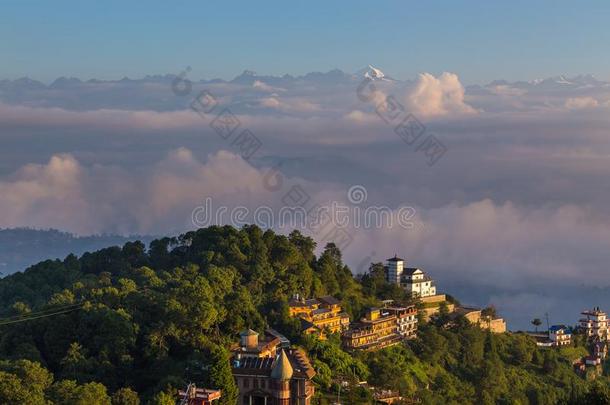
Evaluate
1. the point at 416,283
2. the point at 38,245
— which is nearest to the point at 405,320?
the point at 416,283

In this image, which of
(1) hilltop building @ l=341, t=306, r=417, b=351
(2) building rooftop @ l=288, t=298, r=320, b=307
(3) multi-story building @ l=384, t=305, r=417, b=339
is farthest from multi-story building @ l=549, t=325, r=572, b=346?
(2) building rooftop @ l=288, t=298, r=320, b=307

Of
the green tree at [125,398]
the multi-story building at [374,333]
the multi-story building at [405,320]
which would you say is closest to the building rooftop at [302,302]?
the multi-story building at [374,333]

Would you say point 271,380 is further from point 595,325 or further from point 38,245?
point 38,245

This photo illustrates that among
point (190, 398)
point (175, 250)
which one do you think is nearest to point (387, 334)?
point (175, 250)

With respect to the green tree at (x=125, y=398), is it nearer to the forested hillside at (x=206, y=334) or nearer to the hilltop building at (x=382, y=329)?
the forested hillside at (x=206, y=334)

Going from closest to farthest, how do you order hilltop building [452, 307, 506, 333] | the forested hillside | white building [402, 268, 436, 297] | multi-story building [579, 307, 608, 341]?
the forested hillside
hilltop building [452, 307, 506, 333]
white building [402, 268, 436, 297]
multi-story building [579, 307, 608, 341]

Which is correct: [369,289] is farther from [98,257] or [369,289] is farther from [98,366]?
[98,366]

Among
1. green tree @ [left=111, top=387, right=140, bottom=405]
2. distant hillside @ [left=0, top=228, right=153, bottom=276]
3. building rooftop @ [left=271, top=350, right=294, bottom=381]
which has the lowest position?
green tree @ [left=111, top=387, right=140, bottom=405]

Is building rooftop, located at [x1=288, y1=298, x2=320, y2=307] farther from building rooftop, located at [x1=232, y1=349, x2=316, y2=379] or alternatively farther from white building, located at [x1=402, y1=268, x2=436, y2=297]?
white building, located at [x1=402, y1=268, x2=436, y2=297]
